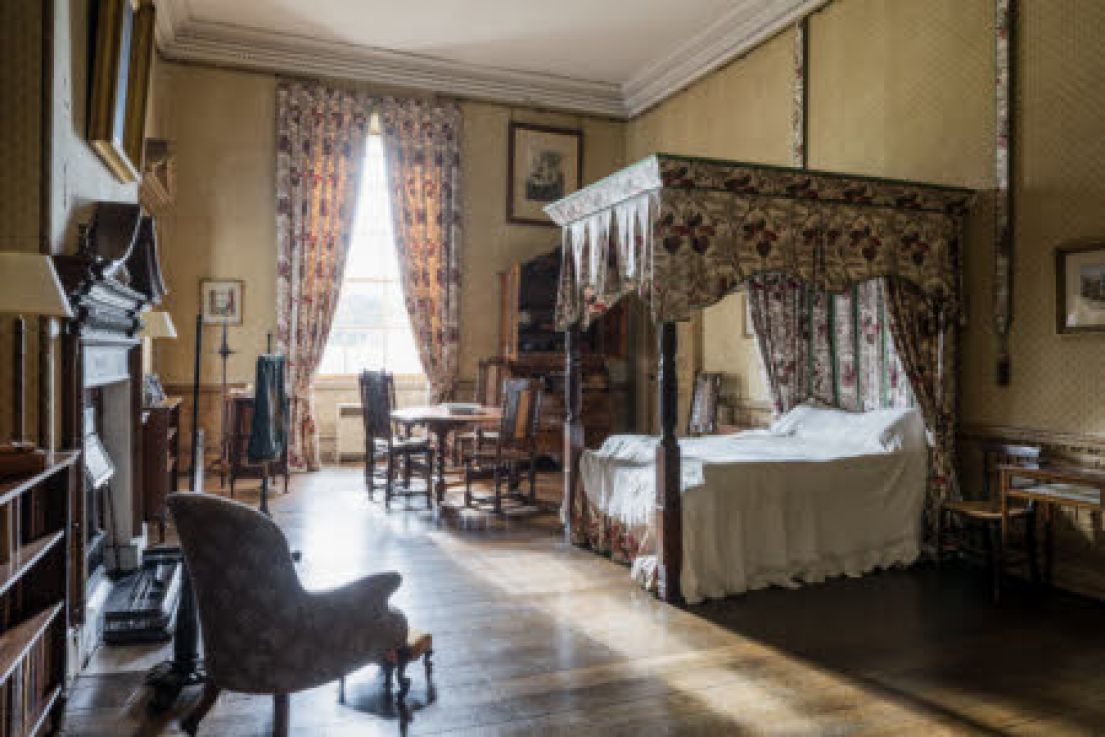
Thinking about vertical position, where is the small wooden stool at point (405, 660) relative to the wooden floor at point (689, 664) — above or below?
above

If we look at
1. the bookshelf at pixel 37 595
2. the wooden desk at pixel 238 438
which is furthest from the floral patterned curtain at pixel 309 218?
the bookshelf at pixel 37 595

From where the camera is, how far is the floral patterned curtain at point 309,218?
830 centimetres

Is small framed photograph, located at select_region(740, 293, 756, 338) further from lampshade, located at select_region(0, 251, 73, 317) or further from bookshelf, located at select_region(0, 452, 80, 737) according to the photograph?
lampshade, located at select_region(0, 251, 73, 317)

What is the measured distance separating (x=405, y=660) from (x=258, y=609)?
65cm

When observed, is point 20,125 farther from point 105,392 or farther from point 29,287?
point 105,392

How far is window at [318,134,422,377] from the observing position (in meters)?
8.84

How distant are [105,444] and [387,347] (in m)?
4.68

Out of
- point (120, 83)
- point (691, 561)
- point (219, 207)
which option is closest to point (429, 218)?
point (219, 207)

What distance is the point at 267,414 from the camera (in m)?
4.03

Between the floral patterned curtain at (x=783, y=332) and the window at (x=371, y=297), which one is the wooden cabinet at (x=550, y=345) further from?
the floral patterned curtain at (x=783, y=332)

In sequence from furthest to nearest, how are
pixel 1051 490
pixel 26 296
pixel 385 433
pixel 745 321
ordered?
pixel 745 321
pixel 385 433
pixel 1051 490
pixel 26 296

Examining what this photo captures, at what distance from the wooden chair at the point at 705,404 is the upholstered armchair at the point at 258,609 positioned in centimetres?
526

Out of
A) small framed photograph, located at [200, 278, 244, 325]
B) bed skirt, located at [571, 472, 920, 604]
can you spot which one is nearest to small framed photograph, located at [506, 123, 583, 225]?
small framed photograph, located at [200, 278, 244, 325]

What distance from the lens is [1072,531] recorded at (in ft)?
14.9
